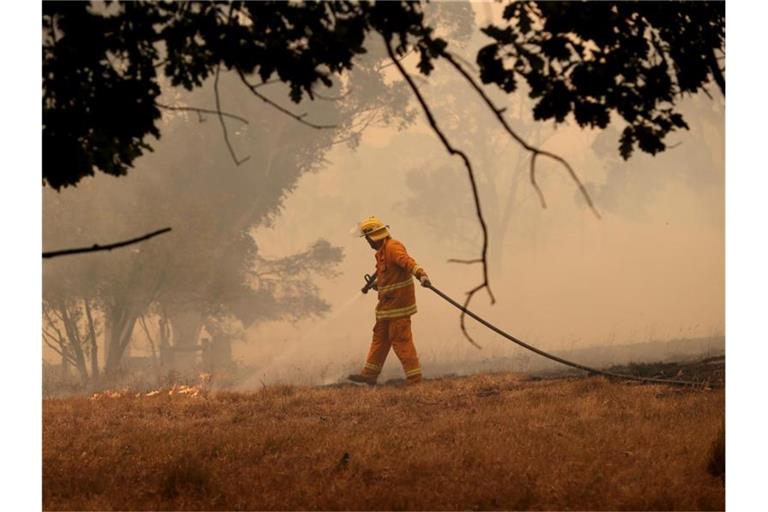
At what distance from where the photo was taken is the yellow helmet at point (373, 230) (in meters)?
10.6

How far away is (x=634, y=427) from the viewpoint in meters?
8.00

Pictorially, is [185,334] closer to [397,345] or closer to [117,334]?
[117,334]

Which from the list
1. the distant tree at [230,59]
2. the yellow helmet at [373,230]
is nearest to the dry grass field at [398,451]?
the yellow helmet at [373,230]

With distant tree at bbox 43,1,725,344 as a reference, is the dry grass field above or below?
below

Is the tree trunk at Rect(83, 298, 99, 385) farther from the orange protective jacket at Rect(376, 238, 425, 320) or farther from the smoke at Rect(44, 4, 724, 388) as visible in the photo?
the orange protective jacket at Rect(376, 238, 425, 320)

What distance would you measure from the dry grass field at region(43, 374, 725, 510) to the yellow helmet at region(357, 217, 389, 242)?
1.89m

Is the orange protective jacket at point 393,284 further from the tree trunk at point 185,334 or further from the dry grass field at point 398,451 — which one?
the tree trunk at point 185,334

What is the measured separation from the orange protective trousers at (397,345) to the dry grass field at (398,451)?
0.48m

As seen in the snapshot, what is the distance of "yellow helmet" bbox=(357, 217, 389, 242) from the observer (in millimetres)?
10602

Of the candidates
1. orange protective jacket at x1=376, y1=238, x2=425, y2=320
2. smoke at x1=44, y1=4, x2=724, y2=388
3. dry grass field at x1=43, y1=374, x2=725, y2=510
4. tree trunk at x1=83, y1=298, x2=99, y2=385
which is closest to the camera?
dry grass field at x1=43, y1=374, x2=725, y2=510

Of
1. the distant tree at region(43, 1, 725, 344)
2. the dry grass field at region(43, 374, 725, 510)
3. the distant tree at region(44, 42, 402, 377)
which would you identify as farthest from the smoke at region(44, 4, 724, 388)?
the distant tree at region(43, 1, 725, 344)

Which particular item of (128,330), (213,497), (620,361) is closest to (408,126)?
(620,361)

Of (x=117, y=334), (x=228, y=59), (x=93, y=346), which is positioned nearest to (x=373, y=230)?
(x=228, y=59)

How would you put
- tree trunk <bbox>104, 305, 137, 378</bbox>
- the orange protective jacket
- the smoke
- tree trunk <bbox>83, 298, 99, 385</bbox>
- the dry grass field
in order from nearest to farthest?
the dry grass field → the orange protective jacket → the smoke → tree trunk <bbox>104, 305, 137, 378</bbox> → tree trunk <bbox>83, 298, 99, 385</bbox>
